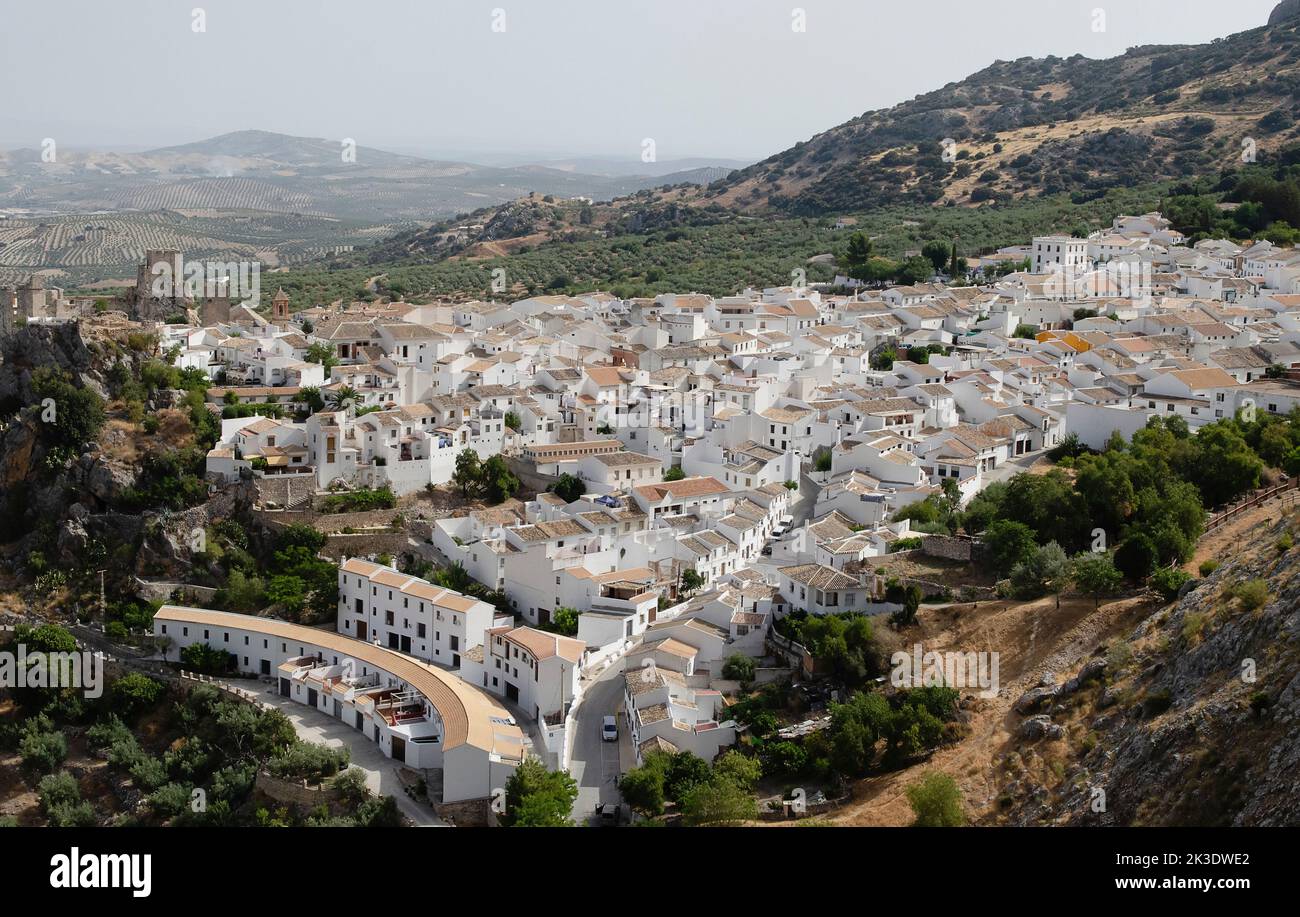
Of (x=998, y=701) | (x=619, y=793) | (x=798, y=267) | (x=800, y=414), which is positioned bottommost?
(x=619, y=793)

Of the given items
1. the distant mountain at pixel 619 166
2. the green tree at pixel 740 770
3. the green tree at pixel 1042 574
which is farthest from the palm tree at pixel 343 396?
the distant mountain at pixel 619 166

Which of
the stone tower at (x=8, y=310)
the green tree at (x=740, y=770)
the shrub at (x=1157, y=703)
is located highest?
the stone tower at (x=8, y=310)

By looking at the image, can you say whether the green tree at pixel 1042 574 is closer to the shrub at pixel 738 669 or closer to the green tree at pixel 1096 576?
the green tree at pixel 1096 576

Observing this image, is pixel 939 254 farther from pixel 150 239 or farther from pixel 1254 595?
pixel 150 239

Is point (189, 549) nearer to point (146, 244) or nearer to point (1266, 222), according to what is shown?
point (1266, 222)

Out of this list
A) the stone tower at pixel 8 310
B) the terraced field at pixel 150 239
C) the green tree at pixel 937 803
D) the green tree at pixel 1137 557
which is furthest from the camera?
the terraced field at pixel 150 239

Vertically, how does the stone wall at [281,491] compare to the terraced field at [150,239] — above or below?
below

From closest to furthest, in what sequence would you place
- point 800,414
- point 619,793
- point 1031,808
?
point 1031,808, point 619,793, point 800,414

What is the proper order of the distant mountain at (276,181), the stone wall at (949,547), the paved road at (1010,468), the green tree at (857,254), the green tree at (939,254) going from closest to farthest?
the stone wall at (949,547)
the paved road at (1010,468)
the green tree at (939,254)
the green tree at (857,254)
the distant mountain at (276,181)

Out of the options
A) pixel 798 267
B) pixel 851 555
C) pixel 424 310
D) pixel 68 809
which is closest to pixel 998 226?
pixel 798 267
